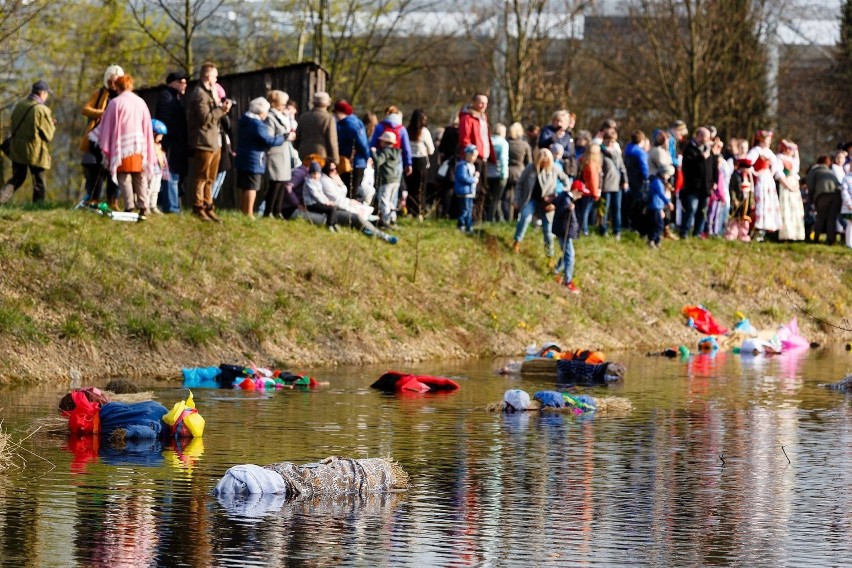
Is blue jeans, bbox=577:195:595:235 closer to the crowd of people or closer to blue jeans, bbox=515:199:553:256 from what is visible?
the crowd of people

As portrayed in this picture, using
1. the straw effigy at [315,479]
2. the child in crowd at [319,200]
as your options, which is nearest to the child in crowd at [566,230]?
the child in crowd at [319,200]

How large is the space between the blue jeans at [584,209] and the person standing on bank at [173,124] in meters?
8.53

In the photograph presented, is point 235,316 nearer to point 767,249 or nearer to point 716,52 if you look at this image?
point 767,249

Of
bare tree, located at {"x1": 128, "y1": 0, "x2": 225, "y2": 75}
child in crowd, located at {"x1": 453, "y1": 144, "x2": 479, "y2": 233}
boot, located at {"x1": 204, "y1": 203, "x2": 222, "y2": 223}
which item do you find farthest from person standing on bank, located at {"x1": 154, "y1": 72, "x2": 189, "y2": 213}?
bare tree, located at {"x1": 128, "y1": 0, "x2": 225, "y2": 75}

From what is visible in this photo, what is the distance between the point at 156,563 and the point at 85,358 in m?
11.3

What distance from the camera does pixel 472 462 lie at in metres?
14.5

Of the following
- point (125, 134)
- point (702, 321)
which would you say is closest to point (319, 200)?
point (125, 134)

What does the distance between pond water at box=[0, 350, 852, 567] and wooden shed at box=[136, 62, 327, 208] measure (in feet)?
37.3

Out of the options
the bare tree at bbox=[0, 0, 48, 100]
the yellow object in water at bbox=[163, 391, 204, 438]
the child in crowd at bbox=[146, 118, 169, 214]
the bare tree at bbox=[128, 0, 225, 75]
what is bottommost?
the yellow object in water at bbox=[163, 391, 204, 438]

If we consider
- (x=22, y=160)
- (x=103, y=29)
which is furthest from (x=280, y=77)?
(x=103, y=29)

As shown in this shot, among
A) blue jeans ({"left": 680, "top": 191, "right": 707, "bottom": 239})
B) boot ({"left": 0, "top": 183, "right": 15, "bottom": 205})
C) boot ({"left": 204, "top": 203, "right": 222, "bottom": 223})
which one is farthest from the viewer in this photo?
blue jeans ({"left": 680, "top": 191, "right": 707, "bottom": 239})

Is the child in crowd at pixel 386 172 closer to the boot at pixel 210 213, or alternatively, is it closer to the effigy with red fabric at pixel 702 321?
the boot at pixel 210 213

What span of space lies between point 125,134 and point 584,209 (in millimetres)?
10728

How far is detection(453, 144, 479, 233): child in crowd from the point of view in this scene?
3041 cm
